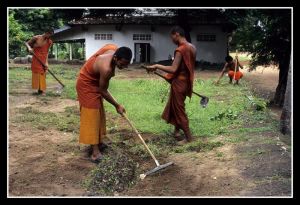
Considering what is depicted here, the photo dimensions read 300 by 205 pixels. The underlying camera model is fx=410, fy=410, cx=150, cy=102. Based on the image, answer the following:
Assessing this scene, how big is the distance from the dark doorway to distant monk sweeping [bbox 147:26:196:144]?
826 inches

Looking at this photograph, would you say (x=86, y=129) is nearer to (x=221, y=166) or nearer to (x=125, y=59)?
(x=125, y=59)

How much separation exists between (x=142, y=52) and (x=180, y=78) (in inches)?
840

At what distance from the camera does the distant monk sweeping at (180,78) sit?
6965mm

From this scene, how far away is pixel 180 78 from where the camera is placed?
7.15 metres

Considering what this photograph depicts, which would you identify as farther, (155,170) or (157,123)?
(157,123)

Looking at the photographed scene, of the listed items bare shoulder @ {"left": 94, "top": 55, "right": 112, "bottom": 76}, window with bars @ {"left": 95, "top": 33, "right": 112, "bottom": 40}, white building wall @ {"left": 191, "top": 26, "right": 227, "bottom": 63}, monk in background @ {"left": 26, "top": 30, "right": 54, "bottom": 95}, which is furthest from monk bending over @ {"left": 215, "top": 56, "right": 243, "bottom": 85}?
window with bars @ {"left": 95, "top": 33, "right": 112, "bottom": 40}

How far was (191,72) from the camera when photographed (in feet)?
23.2

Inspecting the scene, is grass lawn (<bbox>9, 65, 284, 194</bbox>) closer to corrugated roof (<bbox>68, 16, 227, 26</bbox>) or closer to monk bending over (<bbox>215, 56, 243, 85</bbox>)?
monk bending over (<bbox>215, 56, 243, 85</bbox>)

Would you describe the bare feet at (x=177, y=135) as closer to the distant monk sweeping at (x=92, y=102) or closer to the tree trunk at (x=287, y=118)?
the distant monk sweeping at (x=92, y=102)

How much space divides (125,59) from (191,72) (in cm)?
183

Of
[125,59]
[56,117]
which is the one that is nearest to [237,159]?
[125,59]

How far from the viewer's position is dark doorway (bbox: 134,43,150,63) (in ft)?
92.2

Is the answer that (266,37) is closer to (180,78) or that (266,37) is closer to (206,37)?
(180,78)

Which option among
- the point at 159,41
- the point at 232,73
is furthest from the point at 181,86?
the point at 159,41
